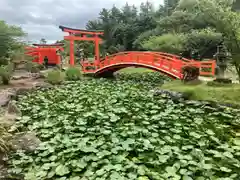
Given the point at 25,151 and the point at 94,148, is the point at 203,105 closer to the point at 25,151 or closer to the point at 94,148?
the point at 94,148

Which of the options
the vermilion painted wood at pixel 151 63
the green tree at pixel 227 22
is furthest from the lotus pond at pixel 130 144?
the vermilion painted wood at pixel 151 63

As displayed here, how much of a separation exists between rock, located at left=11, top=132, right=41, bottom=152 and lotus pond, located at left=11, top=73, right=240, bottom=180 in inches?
5.1

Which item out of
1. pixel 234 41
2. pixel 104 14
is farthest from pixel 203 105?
pixel 104 14

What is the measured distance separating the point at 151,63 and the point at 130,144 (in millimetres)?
8013

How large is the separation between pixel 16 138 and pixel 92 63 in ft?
38.5

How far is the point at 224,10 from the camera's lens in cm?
740

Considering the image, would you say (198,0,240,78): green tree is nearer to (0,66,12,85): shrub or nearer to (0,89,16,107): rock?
(0,89,16,107): rock

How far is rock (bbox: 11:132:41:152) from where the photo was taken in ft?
12.6

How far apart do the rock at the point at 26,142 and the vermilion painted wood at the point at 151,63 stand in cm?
677

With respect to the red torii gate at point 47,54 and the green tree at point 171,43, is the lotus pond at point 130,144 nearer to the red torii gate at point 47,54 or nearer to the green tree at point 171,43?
the green tree at point 171,43

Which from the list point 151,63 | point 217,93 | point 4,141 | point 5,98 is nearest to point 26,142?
point 4,141

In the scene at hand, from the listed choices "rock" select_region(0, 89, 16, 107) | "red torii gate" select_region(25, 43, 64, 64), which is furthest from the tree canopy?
"red torii gate" select_region(25, 43, 64, 64)

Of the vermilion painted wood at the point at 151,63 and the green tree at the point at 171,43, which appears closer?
the vermilion painted wood at the point at 151,63

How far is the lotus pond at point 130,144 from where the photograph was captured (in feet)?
10.1
